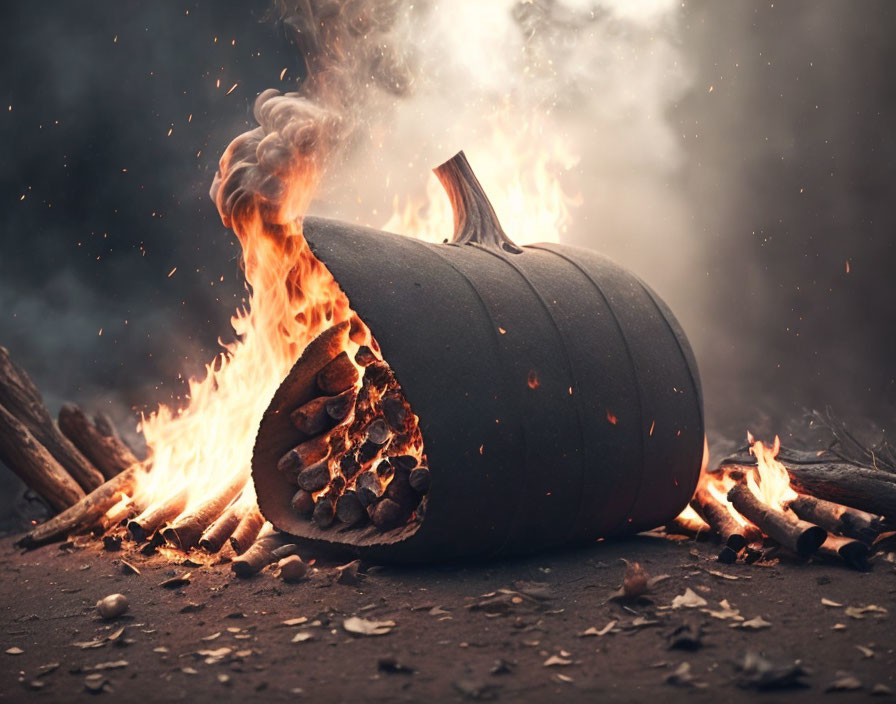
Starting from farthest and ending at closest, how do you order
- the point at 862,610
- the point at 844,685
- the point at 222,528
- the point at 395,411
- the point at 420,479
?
1. the point at 222,528
2. the point at 395,411
3. the point at 420,479
4. the point at 862,610
5. the point at 844,685

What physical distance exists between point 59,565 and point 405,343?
114 inches

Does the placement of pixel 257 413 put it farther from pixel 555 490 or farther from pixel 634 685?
pixel 634 685

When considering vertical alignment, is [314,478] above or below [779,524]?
above

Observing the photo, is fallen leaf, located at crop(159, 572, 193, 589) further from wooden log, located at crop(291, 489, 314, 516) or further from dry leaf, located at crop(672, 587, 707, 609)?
dry leaf, located at crop(672, 587, 707, 609)

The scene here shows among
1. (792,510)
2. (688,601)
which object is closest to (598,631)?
(688,601)

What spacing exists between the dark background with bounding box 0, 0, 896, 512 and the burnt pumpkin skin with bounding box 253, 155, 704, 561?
5752mm

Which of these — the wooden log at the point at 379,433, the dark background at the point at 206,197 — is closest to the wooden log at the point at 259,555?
the wooden log at the point at 379,433

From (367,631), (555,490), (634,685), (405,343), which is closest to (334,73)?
(405,343)

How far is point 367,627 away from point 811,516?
235 cm

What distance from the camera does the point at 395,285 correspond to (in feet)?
11.7

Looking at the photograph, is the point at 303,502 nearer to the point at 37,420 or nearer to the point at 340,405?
the point at 340,405

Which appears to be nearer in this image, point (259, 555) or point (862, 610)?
point (862, 610)

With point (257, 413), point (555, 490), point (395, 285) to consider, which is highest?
point (395, 285)

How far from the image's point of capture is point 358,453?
13.5 ft
